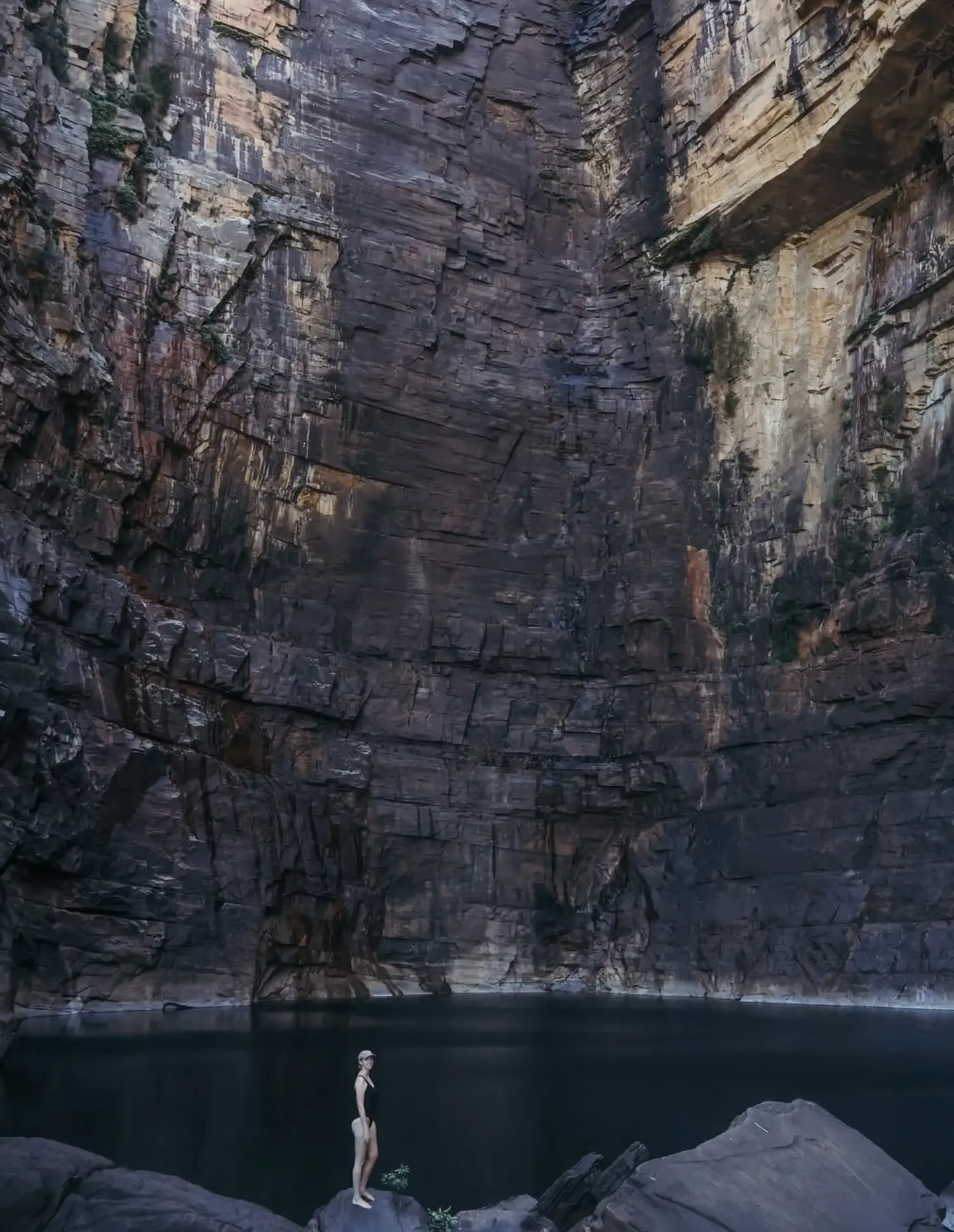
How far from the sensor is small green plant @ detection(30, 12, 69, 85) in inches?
1192

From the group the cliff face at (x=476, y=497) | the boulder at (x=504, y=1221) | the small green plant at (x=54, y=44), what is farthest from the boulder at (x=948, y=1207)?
the small green plant at (x=54, y=44)

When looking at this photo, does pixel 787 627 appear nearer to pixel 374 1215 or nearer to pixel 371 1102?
pixel 371 1102

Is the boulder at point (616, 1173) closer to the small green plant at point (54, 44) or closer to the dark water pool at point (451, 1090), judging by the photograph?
the dark water pool at point (451, 1090)

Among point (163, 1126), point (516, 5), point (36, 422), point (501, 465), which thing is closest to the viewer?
point (163, 1126)

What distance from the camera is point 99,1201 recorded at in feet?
26.9

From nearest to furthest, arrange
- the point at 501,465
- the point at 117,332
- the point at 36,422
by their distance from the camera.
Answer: the point at 36,422
the point at 117,332
the point at 501,465

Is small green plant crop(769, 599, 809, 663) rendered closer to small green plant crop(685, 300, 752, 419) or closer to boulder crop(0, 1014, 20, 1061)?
small green plant crop(685, 300, 752, 419)

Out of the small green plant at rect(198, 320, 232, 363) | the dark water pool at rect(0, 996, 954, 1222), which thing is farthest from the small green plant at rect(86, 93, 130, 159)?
the dark water pool at rect(0, 996, 954, 1222)

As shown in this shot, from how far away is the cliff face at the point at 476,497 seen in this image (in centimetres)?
2700

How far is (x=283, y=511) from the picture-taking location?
111 feet

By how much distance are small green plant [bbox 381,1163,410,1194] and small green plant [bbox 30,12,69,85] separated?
95.1ft

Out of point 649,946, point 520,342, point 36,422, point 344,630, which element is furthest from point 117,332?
point 649,946

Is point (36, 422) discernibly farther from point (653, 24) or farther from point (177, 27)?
point (653, 24)

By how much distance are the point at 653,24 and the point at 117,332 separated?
20657 mm
